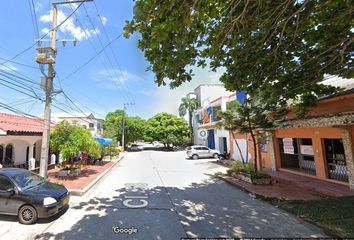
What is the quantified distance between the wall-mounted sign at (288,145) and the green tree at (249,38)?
7.64 meters

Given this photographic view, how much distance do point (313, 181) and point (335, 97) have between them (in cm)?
455

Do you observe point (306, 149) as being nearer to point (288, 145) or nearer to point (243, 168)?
point (288, 145)

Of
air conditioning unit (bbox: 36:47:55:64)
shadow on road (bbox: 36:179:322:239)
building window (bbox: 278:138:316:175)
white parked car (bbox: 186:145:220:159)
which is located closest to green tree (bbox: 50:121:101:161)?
air conditioning unit (bbox: 36:47:55:64)

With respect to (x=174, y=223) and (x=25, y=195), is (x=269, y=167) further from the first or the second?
(x=25, y=195)

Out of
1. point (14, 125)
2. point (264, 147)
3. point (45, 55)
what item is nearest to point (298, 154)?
point (264, 147)

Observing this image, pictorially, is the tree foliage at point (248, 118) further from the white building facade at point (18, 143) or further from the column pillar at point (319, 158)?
the white building facade at point (18, 143)

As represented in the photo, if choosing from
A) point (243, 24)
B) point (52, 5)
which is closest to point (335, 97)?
point (243, 24)

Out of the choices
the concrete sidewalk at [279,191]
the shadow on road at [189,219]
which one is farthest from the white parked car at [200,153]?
the shadow on road at [189,219]

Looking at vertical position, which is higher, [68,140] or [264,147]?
[68,140]

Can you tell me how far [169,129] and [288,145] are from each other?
2958 cm

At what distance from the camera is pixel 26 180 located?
24.9ft

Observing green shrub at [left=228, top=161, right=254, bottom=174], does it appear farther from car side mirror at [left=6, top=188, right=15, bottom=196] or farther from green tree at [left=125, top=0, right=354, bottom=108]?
car side mirror at [left=6, top=188, right=15, bottom=196]

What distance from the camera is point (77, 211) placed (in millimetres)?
7766

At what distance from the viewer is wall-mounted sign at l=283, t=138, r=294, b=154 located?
1447 centimetres
